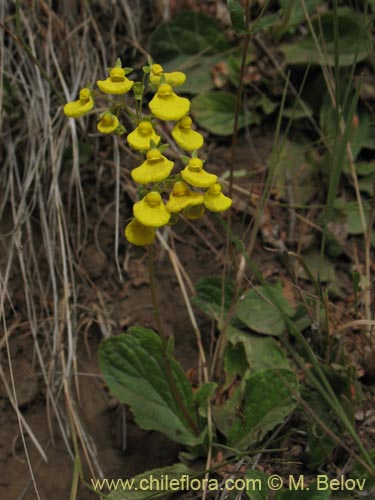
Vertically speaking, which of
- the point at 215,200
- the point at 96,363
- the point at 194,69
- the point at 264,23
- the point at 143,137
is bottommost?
the point at 96,363

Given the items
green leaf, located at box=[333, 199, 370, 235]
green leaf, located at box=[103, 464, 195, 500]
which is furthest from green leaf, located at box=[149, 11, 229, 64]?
green leaf, located at box=[103, 464, 195, 500]

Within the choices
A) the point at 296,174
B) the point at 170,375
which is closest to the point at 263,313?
the point at 170,375

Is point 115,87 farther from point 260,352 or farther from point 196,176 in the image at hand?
point 260,352

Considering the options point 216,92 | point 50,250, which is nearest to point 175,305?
point 50,250

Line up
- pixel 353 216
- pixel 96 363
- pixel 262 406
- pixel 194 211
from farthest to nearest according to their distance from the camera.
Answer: pixel 353 216
pixel 96 363
pixel 262 406
pixel 194 211

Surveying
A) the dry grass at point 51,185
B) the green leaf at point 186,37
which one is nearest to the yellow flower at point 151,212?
the dry grass at point 51,185

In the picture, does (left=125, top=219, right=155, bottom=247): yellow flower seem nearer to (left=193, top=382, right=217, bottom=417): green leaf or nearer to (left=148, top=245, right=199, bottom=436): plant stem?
(left=148, top=245, right=199, bottom=436): plant stem

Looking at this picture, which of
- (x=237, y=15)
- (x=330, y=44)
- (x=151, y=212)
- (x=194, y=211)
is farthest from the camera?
(x=330, y=44)
